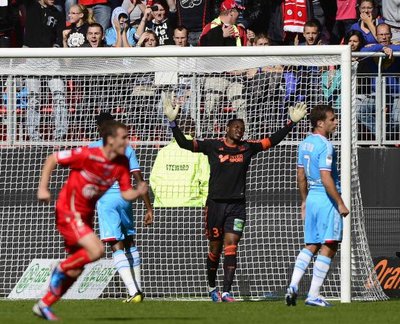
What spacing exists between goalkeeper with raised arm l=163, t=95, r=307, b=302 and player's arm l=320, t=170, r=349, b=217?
152cm

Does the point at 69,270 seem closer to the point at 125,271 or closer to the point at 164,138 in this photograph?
the point at 125,271

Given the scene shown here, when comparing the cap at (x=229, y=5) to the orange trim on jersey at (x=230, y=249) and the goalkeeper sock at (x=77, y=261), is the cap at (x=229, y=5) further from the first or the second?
the goalkeeper sock at (x=77, y=261)

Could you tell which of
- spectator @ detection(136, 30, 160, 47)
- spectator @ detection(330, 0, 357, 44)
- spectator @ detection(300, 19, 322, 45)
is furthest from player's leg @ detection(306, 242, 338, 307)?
spectator @ detection(330, 0, 357, 44)

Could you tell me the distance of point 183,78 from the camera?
15.8 m

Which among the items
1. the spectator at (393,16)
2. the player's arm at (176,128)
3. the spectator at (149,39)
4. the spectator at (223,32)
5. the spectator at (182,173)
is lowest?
the spectator at (182,173)

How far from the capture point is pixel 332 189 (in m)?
12.6

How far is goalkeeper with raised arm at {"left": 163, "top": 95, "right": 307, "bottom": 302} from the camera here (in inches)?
554

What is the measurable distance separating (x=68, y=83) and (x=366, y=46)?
4.60 m

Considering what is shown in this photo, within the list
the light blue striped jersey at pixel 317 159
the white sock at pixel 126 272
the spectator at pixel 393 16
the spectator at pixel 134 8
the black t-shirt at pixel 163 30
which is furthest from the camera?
the spectator at pixel 134 8

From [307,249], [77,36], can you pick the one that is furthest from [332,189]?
[77,36]

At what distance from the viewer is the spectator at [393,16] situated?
729 inches

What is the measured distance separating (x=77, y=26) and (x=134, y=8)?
4.80 ft

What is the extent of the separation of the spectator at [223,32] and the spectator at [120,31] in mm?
1191

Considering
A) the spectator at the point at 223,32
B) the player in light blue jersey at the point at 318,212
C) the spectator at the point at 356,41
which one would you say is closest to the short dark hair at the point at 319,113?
the player in light blue jersey at the point at 318,212
